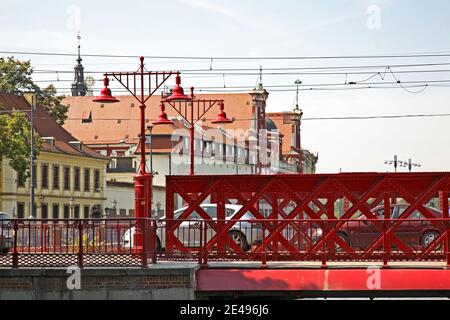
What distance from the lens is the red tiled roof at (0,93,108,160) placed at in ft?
296

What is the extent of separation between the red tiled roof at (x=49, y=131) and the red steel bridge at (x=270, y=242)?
64817mm

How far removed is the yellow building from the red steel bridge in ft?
195

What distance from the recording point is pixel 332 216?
2641cm

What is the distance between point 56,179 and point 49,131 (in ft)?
17.7

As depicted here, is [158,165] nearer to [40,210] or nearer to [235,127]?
[235,127]

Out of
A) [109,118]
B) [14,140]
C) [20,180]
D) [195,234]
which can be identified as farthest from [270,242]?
[109,118]

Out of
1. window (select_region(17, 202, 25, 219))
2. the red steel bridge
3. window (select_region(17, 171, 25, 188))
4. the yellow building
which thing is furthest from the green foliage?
the red steel bridge

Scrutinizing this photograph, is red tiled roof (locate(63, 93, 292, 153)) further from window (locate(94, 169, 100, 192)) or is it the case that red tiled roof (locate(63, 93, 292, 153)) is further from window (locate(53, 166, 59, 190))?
window (locate(53, 166, 59, 190))

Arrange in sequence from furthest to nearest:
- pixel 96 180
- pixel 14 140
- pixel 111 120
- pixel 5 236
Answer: pixel 111 120 < pixel 96 180 < pixel 14 140 < pixel 5 236

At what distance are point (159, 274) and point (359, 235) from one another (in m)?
8.21

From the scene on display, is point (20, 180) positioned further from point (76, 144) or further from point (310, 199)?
point (310, 199)

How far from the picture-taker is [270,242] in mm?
24328

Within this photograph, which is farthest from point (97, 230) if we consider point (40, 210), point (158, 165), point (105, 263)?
point (158, 165)

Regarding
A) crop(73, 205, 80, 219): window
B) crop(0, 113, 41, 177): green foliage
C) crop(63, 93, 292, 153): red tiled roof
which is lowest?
crop(73, 205, 80, 219): window
